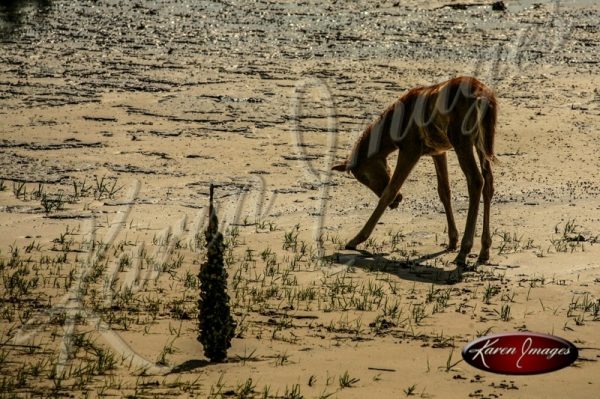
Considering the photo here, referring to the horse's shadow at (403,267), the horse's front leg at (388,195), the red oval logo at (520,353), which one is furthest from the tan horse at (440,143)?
the red oval logo at (520,353)

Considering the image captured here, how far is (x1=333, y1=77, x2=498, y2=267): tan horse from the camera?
12125 millimetres

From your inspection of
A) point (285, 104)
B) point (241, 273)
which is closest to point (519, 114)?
point (285, 104)

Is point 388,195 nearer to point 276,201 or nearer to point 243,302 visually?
point 276,201

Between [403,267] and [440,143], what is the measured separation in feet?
4.87

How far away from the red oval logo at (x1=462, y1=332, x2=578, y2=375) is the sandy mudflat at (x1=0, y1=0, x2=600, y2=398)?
143 mm

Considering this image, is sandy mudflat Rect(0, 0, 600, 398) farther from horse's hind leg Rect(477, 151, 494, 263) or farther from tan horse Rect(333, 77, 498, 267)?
tan horse Rect(333, 77, 498, 267)

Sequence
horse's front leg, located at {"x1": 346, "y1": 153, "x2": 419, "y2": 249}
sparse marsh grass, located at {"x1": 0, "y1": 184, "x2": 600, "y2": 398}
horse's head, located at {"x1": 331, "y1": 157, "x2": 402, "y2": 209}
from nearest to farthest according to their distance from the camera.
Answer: sparse marsh grass, located at {"x1": 0, "y1": 184, "x2": 600, "y2": 398} < horse's front leg, located at {"x1": 346, "y1": 153, "x2": 419, "y2": 249} < horse's head, located at {"x1": 331, "y1": 157, "x2": 402, "y2": 209}

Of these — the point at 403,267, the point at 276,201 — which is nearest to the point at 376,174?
the point at 403,267

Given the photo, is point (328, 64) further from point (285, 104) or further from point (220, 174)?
point (220, 174)

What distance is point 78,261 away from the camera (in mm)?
11602

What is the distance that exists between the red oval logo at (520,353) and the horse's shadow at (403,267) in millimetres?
1976

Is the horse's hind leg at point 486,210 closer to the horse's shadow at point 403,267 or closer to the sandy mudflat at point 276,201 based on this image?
the sandy mudflat at point 276,201

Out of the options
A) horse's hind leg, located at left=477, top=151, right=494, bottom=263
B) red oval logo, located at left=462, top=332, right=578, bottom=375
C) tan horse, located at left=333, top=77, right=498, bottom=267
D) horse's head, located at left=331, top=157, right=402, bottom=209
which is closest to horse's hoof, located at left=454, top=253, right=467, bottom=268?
tan horse, located at left=333, top=77, right=498, bottom=267

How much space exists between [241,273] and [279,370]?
2.88 meters
